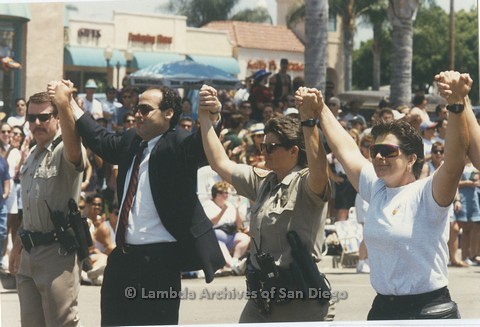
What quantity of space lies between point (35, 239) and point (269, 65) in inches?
1949

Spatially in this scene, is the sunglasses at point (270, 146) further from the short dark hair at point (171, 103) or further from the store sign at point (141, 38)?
the store sign at point (141, 38)

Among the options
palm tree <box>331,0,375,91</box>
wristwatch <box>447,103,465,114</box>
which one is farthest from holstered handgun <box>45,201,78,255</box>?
palm tree <box>331,0,375,91</box>

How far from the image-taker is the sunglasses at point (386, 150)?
532 cm

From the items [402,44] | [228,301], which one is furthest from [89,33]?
[228,301]

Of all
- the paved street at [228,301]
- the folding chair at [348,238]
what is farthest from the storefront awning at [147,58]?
the paved street at [228,301]

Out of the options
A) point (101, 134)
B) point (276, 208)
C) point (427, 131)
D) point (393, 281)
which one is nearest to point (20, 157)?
point (427, 131)

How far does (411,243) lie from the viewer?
5113 millimetres

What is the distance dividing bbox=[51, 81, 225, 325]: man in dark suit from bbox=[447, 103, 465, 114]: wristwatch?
65.7 inches

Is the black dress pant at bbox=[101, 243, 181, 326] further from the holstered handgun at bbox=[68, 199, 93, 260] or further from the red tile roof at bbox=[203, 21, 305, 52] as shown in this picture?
the red tile roof at bbox=[203, 21, 305, 52]

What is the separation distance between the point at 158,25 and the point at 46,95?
43.8 m

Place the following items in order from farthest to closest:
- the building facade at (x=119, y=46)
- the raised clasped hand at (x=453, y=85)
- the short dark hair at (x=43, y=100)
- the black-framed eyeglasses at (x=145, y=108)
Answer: the building facade at (x=119, y=46)
the short dark hair at (x=43, y=100)
the black-framed eyeglasses at (x=145, y=108)
the raised clasped hand at (x=453, y=85)

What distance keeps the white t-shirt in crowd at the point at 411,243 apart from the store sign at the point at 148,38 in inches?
1737

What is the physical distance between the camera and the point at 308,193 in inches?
230

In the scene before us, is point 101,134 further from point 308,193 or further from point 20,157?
point 20,157
